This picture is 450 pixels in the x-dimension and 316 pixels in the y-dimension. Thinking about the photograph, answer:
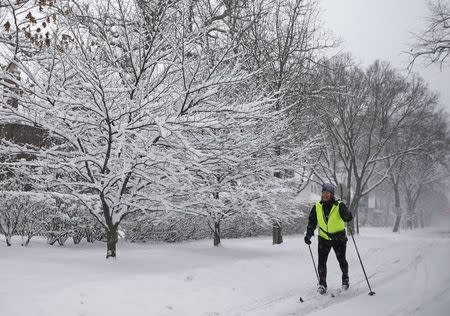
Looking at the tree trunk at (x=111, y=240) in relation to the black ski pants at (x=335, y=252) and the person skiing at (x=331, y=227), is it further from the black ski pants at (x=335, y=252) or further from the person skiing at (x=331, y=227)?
the black ski pants at (x=335, y=252)

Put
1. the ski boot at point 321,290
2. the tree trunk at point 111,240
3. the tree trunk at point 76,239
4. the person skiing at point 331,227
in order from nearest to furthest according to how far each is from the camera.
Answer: the ski boot at point 321,290 → the person skiing at point 331,227 → the tree trunk at point 111,240 → the tree trunk at point 76,239

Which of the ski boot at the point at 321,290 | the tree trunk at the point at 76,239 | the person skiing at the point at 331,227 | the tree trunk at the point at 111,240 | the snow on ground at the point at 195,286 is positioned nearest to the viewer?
the snow on ground at the point at 195,286

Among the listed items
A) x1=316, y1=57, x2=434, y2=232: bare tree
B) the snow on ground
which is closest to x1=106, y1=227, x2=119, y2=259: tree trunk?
the snow on ground

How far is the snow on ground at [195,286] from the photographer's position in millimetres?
5562

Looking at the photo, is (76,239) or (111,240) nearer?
(111,240)

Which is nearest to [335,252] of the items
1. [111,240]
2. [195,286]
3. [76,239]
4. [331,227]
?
[331,227]

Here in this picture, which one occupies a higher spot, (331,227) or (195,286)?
(331,227)

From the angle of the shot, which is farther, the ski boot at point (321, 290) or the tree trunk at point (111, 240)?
the tree trunk at point (111, 240)

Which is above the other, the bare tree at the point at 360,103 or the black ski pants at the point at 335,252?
the bare tree at the point at 360,103

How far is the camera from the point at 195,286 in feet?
22.6

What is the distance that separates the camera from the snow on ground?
5.56 m

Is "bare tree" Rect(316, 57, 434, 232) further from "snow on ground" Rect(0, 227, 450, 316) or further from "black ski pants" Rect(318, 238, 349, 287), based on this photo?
"black ski pants" Rect(318, 238, 349, 287)

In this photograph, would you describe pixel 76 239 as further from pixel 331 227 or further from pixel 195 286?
pixel 331 227

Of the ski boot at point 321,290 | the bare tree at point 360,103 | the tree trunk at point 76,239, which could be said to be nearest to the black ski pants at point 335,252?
the ski boot at point 321,290
